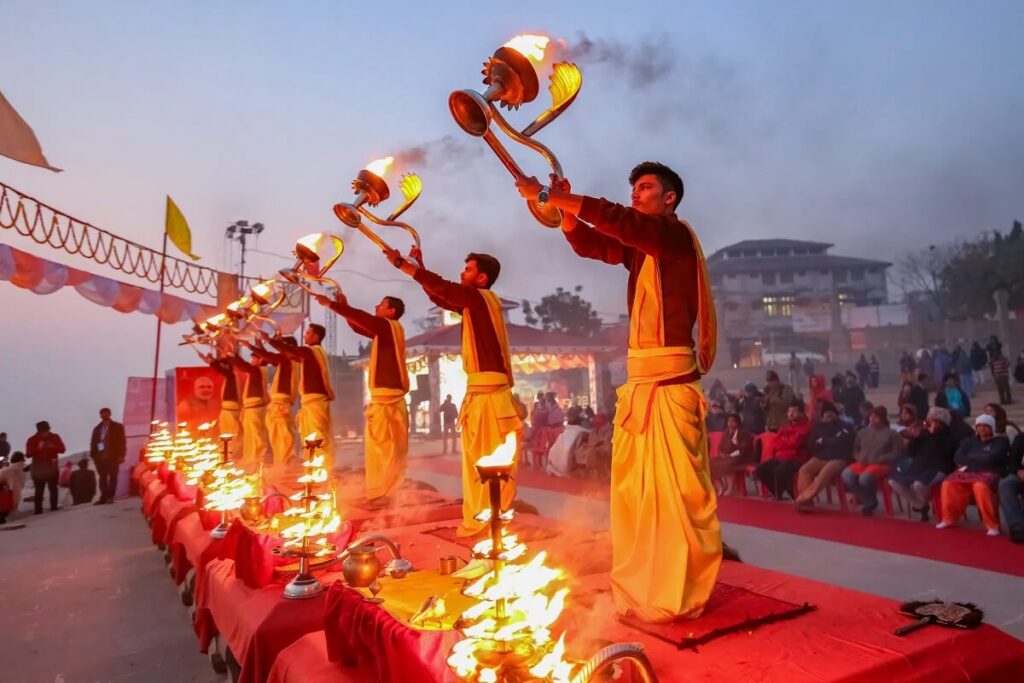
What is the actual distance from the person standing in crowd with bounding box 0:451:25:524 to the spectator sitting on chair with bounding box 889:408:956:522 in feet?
41.5

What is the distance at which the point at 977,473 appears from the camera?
5.25m

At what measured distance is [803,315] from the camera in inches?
1014

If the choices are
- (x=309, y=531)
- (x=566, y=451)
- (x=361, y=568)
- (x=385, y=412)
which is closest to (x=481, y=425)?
(x=309, y=531)

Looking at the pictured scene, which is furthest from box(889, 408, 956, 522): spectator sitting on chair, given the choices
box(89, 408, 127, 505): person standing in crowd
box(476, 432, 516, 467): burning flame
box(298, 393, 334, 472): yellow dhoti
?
box(89, 408, 127, 505): person standing in crowd

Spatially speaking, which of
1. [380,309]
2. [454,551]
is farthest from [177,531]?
[454,551]

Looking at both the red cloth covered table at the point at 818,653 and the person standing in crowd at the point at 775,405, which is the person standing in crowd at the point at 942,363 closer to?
the person standing in crowd at the point at 775,405

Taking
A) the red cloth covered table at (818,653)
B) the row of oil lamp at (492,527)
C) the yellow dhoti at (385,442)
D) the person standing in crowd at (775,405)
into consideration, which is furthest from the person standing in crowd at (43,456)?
the person standing in crowd at (775,405)

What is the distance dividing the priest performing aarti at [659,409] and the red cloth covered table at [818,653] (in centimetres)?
Result: 27

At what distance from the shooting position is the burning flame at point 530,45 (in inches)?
95.0

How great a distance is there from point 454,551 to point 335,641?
5.09 ft

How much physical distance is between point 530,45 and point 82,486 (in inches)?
498

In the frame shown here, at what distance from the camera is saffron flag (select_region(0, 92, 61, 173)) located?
19.5ft

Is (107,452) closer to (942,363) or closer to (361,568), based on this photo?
(361,568)

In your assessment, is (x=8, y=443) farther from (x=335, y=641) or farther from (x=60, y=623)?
(x=335, y=641)
